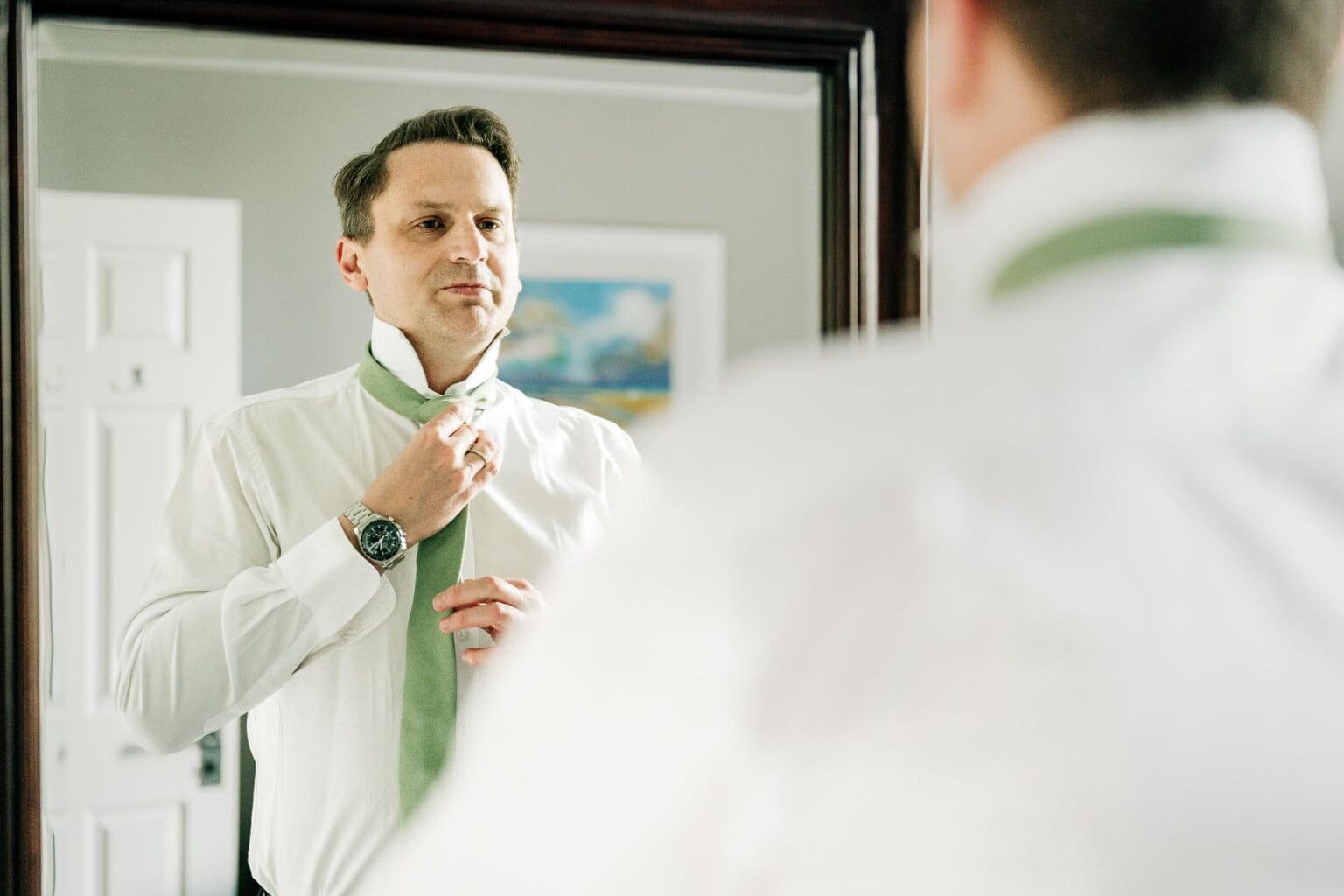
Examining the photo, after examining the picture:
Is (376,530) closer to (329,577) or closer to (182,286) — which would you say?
(329,577)

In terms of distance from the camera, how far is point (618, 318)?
0.80m

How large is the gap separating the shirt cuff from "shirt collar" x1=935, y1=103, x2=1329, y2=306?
20.4 inches

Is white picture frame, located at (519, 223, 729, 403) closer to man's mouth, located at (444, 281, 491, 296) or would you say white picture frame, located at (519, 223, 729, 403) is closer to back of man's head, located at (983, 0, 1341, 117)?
man's mouth, located at (444, 281, 491, 296)

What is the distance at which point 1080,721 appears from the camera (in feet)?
0.85

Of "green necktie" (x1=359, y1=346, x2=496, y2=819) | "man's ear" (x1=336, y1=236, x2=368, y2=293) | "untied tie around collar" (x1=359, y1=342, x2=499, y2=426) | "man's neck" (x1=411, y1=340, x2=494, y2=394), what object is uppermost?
"man's ear" (x1=336, y1=236, x2=368, y2=293)

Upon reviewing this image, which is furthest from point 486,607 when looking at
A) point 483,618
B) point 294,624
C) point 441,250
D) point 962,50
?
point 962,50

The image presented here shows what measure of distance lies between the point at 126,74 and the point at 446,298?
0.80 feet

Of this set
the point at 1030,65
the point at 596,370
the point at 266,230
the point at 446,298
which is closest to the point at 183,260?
the point at 266,230

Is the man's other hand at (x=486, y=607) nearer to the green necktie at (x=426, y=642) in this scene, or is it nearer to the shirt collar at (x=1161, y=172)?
the green necktie at (x=426, y=642)

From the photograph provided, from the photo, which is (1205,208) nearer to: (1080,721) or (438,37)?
(1080,721)

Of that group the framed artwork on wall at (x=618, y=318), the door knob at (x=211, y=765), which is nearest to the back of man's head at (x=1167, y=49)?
the framed artwork on wall at (x=618, y=318)

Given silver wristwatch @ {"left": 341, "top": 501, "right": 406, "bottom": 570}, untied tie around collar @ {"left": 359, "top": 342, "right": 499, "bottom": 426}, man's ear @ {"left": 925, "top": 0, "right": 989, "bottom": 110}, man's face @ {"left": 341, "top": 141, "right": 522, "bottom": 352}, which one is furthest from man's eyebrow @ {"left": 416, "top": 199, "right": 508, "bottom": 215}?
man's ear @ {"left": 925, "top": 0, "right": 989, "bottom": 110}

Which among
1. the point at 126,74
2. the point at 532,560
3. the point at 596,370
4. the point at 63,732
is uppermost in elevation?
the point at 126,74

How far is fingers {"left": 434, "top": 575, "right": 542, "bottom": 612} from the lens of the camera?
0.75 meters
